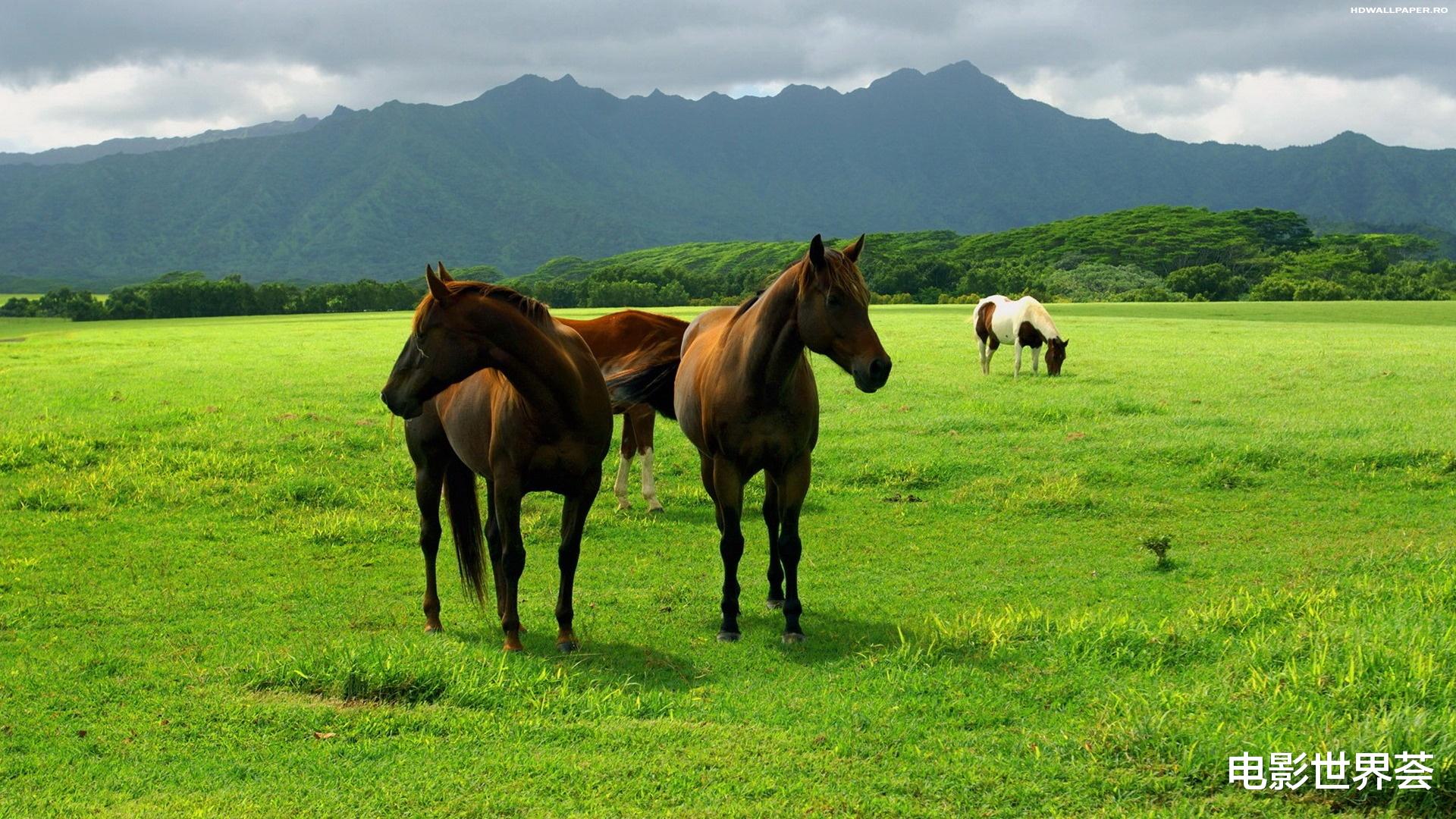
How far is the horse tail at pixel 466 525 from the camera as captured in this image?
7688mm

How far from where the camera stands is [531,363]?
642 cm

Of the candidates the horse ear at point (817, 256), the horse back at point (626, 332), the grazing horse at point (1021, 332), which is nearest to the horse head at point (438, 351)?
the horse ear at point (817, 256)

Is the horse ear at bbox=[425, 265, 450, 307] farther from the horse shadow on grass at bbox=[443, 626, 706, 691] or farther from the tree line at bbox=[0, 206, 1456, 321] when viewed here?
the tree line at bbox=[0, 206, 1456, 321]

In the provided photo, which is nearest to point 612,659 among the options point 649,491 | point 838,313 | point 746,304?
point 838,313

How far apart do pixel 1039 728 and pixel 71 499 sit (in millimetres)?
10233

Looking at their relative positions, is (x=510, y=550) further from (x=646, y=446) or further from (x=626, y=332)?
(x=646, y=446)

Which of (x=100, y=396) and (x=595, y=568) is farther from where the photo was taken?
(x=100, y=396)

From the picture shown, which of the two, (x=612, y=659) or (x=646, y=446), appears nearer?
(x=612, y=659)

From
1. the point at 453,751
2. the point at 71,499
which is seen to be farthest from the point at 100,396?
the point at 453,751

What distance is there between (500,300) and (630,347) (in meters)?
5.00

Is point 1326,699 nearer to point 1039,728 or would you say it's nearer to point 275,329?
point 1039,728

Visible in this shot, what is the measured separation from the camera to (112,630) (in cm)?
736

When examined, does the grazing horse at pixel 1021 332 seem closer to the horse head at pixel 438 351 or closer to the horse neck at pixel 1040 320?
the horse neck at pixel 1040 320

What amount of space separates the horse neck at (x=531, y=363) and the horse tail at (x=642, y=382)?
9.98ft
